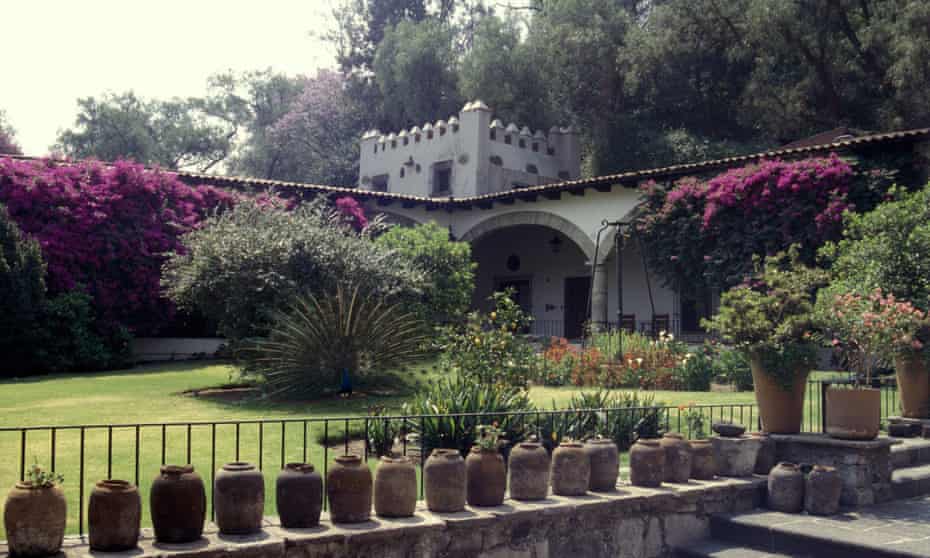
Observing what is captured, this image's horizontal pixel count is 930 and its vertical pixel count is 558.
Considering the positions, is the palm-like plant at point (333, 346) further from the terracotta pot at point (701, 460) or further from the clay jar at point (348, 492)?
the clay jar at point (348, 492)

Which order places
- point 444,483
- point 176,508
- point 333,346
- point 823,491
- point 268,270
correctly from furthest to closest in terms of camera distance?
point 268,270
point 333,346
point 823,491
point 444,483
point 176,508

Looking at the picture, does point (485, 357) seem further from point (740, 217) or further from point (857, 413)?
point (740, 217)

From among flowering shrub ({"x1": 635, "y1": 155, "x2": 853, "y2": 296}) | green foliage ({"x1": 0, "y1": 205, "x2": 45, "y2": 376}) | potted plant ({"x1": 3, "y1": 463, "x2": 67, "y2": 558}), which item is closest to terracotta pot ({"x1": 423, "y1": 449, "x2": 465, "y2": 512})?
potted plant ({"x1": 3, "y1": 463, "x2": 67, "y2": 558})

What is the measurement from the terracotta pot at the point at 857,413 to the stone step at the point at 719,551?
4.33ft

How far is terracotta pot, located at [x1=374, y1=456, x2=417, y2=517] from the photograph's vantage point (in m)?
4.88

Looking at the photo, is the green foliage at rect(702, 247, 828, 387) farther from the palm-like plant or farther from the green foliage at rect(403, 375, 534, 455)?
the palm-like plant

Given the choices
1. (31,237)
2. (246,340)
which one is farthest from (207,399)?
(31,237)

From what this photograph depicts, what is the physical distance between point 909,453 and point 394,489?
4830 millimetres

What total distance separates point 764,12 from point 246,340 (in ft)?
55.4

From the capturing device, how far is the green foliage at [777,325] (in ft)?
22.0

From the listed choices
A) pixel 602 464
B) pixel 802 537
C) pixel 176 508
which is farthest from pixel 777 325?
pixel 176 508

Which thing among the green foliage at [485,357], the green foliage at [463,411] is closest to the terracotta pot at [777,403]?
the green foliage at [463,411]

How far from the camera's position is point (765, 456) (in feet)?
22.1

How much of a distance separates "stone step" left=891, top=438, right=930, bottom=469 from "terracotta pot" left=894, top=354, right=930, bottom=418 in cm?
70
